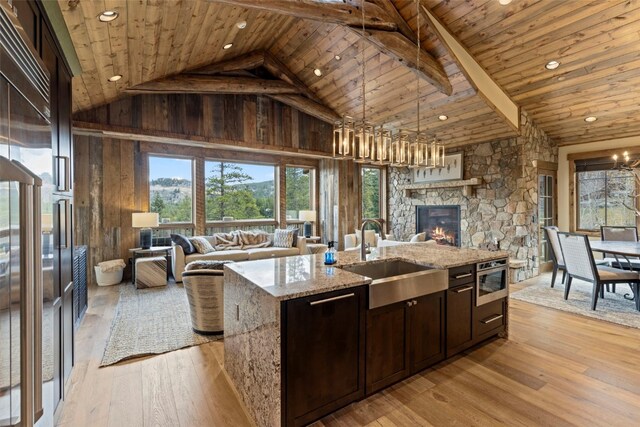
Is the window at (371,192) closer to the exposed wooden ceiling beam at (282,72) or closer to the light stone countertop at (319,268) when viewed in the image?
the exposed wooden ceiling beam at (282,72)

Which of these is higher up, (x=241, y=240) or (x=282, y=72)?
(x=282, y=72)

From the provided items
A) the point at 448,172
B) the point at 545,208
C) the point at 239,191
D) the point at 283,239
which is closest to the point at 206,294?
the point at 283,239

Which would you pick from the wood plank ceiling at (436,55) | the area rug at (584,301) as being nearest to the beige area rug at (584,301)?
the area rug at (584,301)

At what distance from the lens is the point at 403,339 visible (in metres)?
2.38

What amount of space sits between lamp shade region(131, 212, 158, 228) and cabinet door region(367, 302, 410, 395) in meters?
4.90

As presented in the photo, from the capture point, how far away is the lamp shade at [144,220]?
18.2ft

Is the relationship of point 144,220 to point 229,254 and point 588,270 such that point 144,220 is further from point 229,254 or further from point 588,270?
point 588,270

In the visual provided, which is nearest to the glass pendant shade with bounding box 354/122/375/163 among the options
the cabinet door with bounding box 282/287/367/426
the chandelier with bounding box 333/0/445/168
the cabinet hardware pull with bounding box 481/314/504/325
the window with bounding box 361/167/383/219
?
the chandelier with bounding box 333/0/445/168

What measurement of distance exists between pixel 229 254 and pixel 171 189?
77.5 inches

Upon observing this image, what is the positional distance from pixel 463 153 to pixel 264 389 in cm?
638

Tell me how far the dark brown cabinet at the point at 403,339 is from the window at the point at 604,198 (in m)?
5.77

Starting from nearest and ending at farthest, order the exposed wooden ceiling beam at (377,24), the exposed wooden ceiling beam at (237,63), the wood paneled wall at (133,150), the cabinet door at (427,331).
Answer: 1. the cabinet door at (427,331)
2. the exposed wooden ceiling beam at (377,24)
3. the wood paneled wall at (133,150)
4. the exposed wooden ceiling beam at (237,63)

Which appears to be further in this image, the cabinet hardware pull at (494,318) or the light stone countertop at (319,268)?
the cabinet hardware pull at (494,318)

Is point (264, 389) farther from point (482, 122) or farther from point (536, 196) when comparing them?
point (536, 196)
